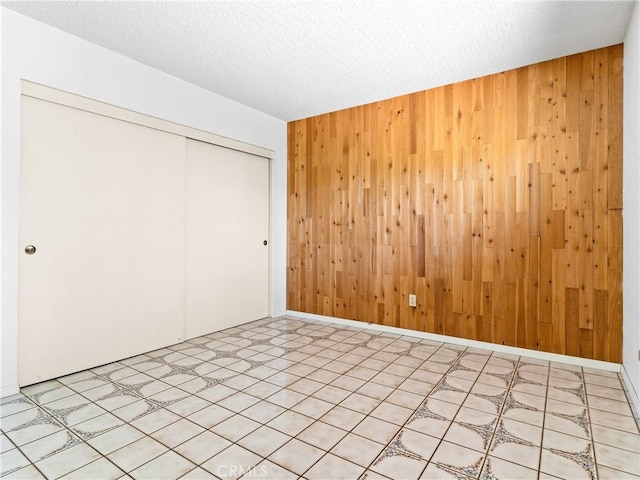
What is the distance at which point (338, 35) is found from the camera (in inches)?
102

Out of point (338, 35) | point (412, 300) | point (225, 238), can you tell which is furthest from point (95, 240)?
point (412, 300)

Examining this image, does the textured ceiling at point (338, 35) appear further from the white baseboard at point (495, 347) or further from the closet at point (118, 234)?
the white baseboard at point (495, 347)

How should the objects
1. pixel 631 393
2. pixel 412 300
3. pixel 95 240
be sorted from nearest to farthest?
pixel 631 393
pixel 95 240
pixel 412 300

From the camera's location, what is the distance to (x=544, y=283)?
2.97 m

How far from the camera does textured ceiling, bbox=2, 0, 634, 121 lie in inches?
89.8

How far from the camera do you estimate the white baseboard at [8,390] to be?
2.25 m

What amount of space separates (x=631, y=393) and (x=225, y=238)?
3.61 metres

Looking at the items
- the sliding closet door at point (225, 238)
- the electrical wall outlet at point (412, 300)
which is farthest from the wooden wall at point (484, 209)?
the sliding closet door at point (225, 238)

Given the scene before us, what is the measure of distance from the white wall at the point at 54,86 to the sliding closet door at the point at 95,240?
0.07 meters

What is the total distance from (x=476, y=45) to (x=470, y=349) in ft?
8.43

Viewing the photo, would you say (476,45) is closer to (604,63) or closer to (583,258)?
(604,63)

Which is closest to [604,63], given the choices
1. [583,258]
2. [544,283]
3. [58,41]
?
[583,258]

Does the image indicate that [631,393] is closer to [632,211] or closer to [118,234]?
[632,211]

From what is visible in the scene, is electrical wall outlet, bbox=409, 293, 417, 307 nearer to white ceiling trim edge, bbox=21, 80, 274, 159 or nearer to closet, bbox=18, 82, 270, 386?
closet, bbox=18, 82, 270, 386
